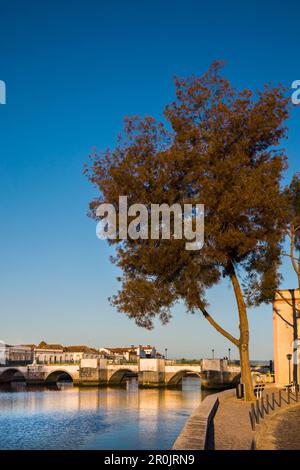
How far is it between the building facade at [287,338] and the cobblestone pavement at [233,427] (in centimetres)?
1400

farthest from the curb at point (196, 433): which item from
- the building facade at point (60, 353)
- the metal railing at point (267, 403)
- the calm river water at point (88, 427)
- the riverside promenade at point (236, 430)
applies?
the building facade at point (60, 353)

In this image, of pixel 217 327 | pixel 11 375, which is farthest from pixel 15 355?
pixel 217 327

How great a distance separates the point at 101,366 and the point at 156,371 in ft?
37.3

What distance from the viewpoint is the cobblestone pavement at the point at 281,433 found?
13540 mm

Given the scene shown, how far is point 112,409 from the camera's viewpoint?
4481 cm

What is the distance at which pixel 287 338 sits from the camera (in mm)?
34188

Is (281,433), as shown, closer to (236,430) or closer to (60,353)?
(236,430)

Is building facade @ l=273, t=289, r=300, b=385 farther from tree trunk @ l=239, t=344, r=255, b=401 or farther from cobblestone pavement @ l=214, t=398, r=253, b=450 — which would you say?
cobblestone pavement @ l=214, t=398, r=253, b=450

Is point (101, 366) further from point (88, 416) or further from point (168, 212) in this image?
point (168, 212)

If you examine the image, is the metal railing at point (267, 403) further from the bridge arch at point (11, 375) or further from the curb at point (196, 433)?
the bridge arch at point (11, 375)

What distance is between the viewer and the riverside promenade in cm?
1183

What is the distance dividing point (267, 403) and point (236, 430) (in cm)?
648

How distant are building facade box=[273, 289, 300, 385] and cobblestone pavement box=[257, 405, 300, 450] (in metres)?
14.2
